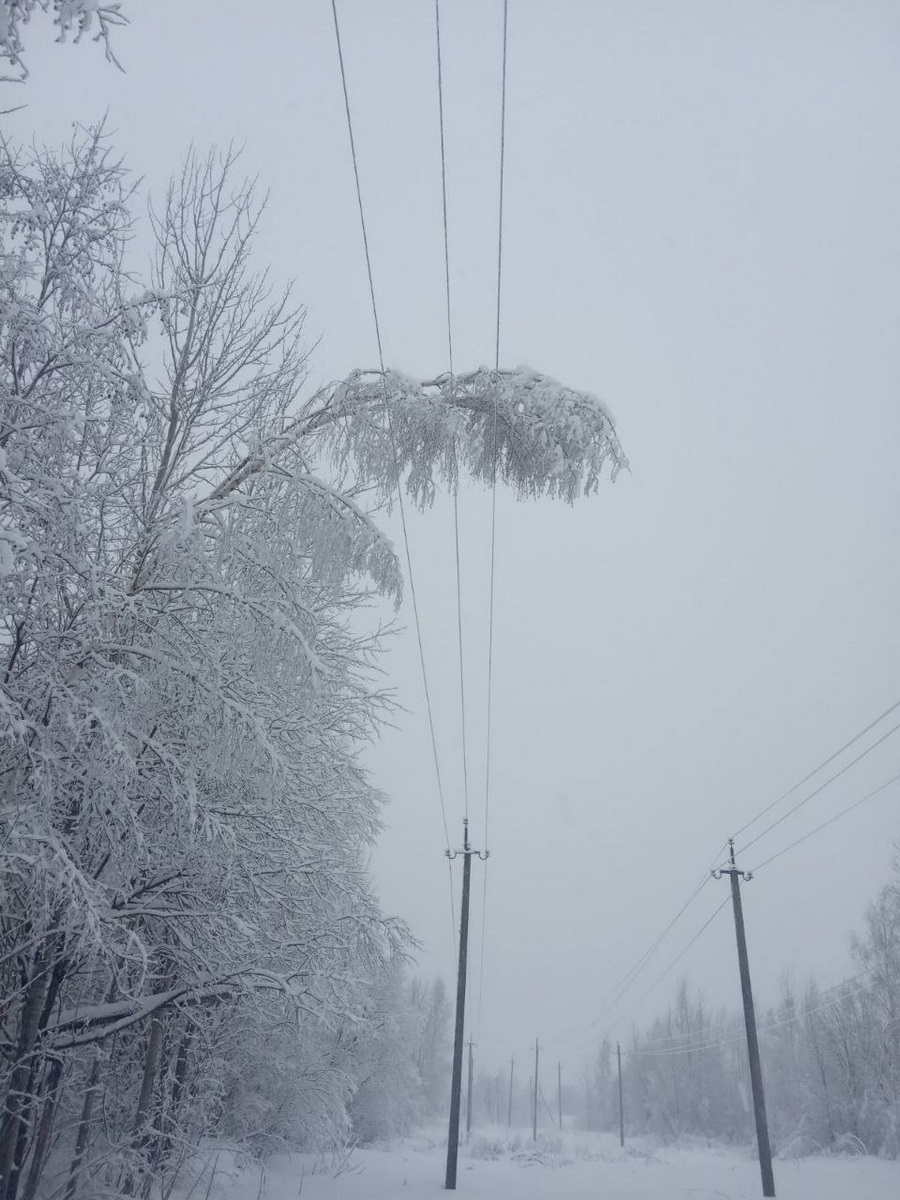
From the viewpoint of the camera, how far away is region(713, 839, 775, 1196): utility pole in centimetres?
1340

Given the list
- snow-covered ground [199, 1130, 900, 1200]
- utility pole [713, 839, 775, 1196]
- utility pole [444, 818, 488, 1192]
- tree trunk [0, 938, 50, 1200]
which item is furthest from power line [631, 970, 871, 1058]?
tree trunk [0, 938, 50, 1200]

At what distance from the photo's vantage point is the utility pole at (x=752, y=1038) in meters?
13.4

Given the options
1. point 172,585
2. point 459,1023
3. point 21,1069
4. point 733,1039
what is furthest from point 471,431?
point 733,1039

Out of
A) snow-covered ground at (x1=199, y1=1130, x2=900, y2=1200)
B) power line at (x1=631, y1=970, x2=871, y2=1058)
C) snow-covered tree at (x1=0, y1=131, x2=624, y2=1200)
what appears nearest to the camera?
snow-covered tree at (x1=0, y1=131, x2=624, y2=1200)

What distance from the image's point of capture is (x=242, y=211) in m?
7.15

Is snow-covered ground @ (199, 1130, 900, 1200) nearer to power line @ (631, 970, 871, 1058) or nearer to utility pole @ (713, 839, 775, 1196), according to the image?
utility pole @ (713, 839, 775, 1196)

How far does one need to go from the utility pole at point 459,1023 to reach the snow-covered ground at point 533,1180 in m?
0.48

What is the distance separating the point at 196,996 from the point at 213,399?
503cm

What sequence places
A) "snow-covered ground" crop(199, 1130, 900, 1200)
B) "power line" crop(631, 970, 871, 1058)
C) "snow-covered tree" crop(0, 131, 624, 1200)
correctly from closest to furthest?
"snow-covered tree" crop(0, 131, 624, 1200) < "snow-covered ground" crop(199, 1130, 900, 1200) < "power line" crop(631, 970, 871, 1058)

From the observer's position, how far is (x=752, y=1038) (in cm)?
1501

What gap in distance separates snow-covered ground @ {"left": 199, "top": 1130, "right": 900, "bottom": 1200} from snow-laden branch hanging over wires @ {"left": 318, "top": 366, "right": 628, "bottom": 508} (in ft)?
31.0

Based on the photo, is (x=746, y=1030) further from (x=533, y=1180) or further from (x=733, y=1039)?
(x=733, y=1039)

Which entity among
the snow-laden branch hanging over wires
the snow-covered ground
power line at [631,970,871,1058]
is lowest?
the snow-covered ground

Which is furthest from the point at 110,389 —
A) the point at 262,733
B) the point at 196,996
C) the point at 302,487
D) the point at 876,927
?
the point at 876,927
